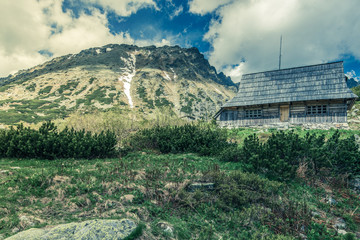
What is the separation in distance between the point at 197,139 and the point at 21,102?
88.8m

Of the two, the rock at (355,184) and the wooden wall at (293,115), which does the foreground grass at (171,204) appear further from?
the wooden wall at (293,115)

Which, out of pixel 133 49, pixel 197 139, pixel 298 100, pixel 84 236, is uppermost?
pixel 133 49

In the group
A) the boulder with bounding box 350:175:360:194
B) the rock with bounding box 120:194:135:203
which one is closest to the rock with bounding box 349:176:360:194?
the boulder with bounding box 350:175:360:194

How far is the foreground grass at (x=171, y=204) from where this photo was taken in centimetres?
536

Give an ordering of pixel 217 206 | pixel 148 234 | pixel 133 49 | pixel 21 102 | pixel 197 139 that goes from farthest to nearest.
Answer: pixel 133 49, pixel 21 102, pixel 197 139, pixel 217 206, pixel 148 234

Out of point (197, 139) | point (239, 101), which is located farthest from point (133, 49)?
point (197, 139)

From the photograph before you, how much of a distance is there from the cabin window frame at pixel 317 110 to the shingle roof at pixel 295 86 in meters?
1.11

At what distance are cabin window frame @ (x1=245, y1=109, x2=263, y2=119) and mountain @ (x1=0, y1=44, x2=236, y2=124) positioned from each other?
45.1 meters

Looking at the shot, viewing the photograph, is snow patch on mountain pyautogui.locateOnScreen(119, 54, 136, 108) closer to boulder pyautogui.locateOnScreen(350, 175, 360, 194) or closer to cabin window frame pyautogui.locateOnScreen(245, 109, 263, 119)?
cabin window frame pyautogui.locateOnScreen(245, 109, 263, 119)

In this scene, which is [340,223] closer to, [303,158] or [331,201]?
[331,201]

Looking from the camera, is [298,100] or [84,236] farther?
[298,100]

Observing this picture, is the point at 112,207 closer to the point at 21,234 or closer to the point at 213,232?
the point at 21,234

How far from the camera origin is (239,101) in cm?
2550

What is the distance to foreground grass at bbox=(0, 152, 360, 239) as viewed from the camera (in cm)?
536
